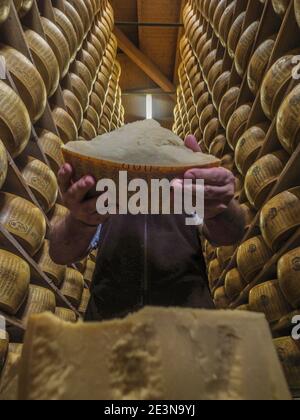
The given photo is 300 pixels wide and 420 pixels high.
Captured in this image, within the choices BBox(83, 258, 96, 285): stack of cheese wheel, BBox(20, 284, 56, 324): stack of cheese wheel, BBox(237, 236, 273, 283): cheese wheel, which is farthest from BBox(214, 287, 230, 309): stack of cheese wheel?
BBox(20, 284, 56, 324): stack of cheese wheel

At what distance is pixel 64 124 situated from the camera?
6.03 feet

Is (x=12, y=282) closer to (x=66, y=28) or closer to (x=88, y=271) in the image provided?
(x=88, y=271)

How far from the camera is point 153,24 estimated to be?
352 centimetres

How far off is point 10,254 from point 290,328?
79cm

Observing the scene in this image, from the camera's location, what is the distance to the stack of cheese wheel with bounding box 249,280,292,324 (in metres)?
1.23

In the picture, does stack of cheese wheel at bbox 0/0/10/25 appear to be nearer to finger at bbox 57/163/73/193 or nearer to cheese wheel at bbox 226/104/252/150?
finger at bbox 57/163/73/193

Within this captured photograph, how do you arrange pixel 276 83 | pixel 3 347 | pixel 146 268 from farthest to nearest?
pixel 276 83 < pixel 3 347 < pixel 146 268

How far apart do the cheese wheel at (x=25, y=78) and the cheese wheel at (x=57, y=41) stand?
0.37m

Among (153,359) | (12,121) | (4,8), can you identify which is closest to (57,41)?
(4,8)

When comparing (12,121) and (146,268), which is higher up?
(12,121)

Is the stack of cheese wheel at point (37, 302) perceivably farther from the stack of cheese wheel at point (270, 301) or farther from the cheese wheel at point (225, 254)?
the cheese wheel at point (225, 254)

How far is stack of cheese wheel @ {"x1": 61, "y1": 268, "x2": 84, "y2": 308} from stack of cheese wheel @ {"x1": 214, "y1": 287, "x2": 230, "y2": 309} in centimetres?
57

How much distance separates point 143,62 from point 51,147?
256cm

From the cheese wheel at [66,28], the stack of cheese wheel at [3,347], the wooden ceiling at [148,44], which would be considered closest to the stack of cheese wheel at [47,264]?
the stack of cheese wheel at [3,347]
